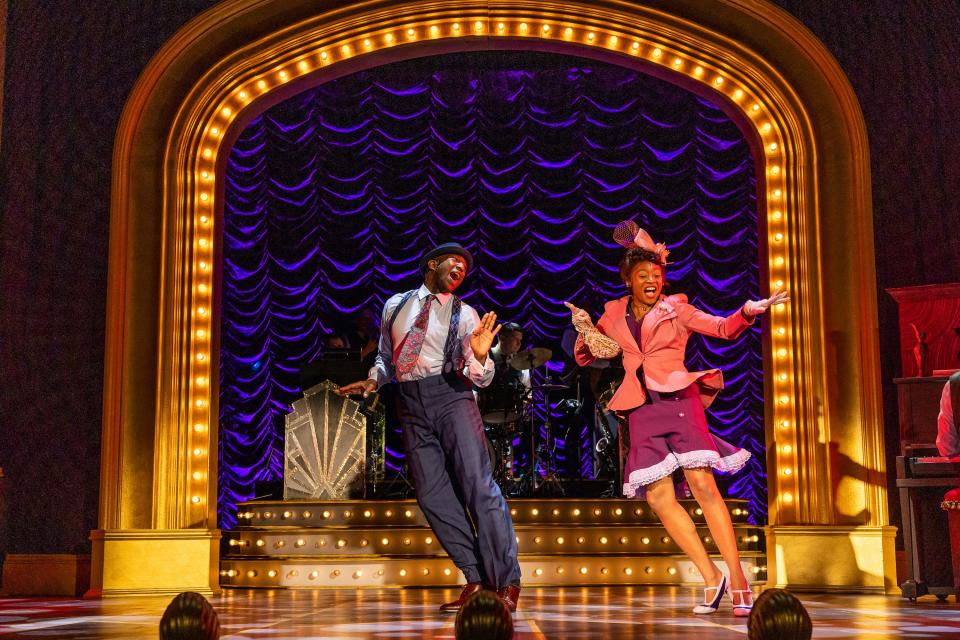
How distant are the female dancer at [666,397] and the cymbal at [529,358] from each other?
357 centimetres

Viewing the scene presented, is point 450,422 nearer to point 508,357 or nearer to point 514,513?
point 514,513

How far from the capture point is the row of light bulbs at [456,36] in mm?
6703

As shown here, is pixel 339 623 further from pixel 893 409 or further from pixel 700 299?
pixel 700 299

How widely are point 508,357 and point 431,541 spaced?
6.99ft

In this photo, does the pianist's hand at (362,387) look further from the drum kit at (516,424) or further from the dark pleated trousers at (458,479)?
the drum kit at (516,424)

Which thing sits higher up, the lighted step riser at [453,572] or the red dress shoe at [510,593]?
the red dress shoe at [510,593]

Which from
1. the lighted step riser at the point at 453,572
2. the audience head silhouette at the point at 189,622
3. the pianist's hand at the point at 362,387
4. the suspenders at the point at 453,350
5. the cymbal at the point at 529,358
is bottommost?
the lighted step riser at the point at 453,572

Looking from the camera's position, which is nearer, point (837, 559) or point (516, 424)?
point (837, 559)

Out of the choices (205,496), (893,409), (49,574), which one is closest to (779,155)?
(893,409)

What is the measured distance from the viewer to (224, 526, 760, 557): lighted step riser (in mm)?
7055

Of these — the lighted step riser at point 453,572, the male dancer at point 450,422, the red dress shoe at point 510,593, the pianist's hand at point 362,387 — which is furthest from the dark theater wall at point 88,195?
the red dress shoe at point 510,593

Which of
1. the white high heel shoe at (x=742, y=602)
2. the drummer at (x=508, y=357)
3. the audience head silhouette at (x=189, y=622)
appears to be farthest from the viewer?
the drummer at (x=508, y=357)

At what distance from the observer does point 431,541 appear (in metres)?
7.07

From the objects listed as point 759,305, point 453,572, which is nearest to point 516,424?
point 453,572
